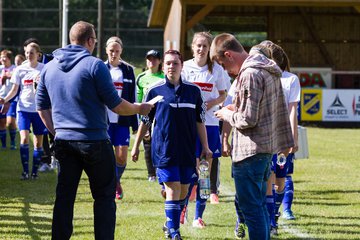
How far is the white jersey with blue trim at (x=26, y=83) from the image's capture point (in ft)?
45.0

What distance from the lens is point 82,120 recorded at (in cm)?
714

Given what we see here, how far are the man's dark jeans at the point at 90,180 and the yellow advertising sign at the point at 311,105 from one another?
23054mm

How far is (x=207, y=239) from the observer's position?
882cm

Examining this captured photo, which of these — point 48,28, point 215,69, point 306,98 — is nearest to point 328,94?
point 306,98

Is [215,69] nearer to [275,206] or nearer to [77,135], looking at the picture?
[275,206]

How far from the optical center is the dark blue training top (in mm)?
8398

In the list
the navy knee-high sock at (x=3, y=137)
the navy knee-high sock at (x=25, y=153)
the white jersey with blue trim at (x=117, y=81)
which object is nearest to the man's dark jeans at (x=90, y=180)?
the white jersey with blue trim at (x=117, y=81)

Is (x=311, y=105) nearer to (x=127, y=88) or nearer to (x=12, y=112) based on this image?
(x=12, y=112)

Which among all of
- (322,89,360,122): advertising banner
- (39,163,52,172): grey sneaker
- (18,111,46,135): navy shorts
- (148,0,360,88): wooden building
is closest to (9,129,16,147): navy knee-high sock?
(39,163,52,172): grey sneaker

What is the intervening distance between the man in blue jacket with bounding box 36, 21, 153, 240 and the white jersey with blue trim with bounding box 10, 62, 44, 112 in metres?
6.37

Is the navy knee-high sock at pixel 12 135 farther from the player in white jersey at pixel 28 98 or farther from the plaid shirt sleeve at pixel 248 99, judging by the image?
the plaid shirt sleeve at pixel 248 99

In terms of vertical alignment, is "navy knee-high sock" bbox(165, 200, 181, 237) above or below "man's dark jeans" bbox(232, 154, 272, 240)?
below

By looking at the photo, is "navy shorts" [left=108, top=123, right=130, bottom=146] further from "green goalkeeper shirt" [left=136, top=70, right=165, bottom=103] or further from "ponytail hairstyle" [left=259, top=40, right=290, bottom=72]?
"ponytail hairstyle" [left=259, top=40, right=290, bottom=72]

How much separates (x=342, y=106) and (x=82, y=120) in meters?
23.7
